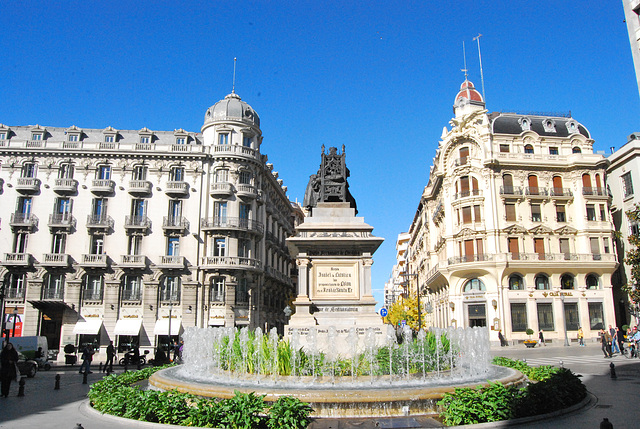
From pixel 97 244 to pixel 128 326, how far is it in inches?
315

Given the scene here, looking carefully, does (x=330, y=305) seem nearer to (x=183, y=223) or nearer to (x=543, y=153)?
(x=183, y=223)

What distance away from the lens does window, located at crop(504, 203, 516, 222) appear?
145ft

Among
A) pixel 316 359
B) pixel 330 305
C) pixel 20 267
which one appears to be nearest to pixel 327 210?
pixel 330 305

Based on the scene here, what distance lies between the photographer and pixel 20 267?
132 feet

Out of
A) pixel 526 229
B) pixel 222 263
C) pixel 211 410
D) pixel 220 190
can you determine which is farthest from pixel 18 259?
pixel 526 229

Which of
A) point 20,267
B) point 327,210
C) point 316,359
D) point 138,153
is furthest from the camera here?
point 138,153

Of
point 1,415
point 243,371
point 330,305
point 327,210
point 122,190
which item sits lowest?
point 1,415

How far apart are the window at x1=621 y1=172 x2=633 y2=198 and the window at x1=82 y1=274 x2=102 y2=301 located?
4852 centimetres

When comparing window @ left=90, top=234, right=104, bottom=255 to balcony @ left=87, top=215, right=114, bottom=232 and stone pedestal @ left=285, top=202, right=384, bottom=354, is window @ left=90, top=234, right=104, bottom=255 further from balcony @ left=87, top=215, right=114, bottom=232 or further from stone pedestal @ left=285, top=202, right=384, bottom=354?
stone pedestal @ left=285, top=202, right=384, bottom=354

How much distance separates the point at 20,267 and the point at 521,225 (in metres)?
44.2

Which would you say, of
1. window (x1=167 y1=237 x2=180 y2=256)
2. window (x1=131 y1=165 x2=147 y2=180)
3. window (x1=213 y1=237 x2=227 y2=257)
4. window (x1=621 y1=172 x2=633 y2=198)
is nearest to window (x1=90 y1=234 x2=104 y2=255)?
window (x1=167 y1=237 x2=180 y2=256)

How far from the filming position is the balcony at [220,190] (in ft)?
140

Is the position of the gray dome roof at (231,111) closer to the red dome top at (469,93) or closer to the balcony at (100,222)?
the balcony at (100,222)

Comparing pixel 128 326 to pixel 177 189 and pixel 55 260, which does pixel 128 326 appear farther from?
pixel 177 189
